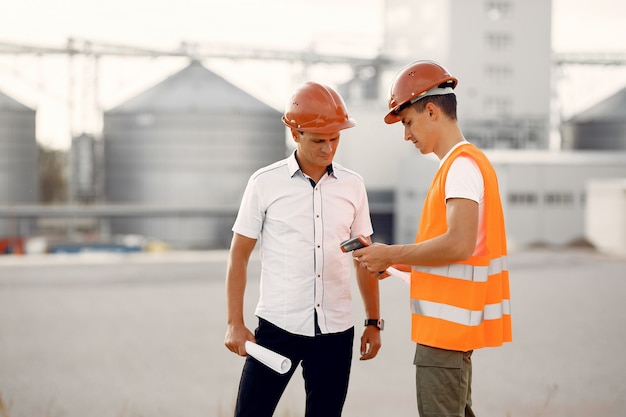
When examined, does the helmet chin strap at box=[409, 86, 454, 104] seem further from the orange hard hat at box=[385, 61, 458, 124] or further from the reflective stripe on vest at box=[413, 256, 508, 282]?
the reflective stripe on vest at box=[413, 256, 508, 282]

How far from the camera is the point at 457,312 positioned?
2586mm

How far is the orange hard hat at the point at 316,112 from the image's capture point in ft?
9.18

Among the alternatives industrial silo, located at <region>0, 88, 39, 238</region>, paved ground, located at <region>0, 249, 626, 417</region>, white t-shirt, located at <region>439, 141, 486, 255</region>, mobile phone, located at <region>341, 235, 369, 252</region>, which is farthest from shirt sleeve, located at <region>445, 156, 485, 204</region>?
industrial silo, located at <region>0, 88, 39, 238</region>

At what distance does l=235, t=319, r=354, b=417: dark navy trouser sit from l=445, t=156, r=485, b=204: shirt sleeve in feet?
2.60

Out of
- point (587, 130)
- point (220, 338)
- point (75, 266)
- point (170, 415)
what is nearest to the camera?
point (170, 415)

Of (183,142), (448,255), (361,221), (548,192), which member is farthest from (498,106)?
(448,255)

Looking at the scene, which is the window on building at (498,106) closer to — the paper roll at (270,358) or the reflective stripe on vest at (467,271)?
the reflective stripe on vest at (467,271)

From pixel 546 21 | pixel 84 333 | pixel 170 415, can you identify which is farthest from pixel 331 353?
pixel 546 21

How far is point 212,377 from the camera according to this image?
6117 mm

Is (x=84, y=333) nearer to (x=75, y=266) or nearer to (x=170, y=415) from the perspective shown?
(x=170, y=415)

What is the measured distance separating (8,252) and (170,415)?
33.4 m

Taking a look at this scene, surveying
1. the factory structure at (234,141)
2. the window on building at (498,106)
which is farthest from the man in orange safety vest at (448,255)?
the window on building at (498,106)

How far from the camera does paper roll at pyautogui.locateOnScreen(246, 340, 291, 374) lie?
2.65 m

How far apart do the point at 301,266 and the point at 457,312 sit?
0.64 m
